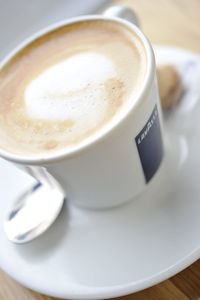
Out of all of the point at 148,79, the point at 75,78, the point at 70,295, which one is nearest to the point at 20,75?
the point at 75,78

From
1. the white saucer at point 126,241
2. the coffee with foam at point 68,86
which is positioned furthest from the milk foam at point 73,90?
the white saucer at point 126,241

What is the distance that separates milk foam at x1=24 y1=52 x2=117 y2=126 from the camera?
1.75 feet

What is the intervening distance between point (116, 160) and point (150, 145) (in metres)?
0.07

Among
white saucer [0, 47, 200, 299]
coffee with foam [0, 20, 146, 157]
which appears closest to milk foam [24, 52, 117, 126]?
coffee with foam [0, 20, 146, 157]

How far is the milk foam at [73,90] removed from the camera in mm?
533

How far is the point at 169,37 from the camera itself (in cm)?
80

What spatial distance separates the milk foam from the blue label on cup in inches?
2.5

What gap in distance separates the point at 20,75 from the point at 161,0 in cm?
43

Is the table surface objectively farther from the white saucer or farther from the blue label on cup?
the blue label on cup

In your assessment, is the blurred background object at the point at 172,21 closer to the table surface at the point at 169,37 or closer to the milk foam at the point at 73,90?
the table surface at the point at 169,37

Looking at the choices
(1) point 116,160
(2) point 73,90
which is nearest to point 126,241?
(1) point 116,160

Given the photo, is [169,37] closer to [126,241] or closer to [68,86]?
[68,86]

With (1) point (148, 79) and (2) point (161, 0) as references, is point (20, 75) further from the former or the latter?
(2) point (161, 0)

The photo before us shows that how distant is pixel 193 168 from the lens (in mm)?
611
